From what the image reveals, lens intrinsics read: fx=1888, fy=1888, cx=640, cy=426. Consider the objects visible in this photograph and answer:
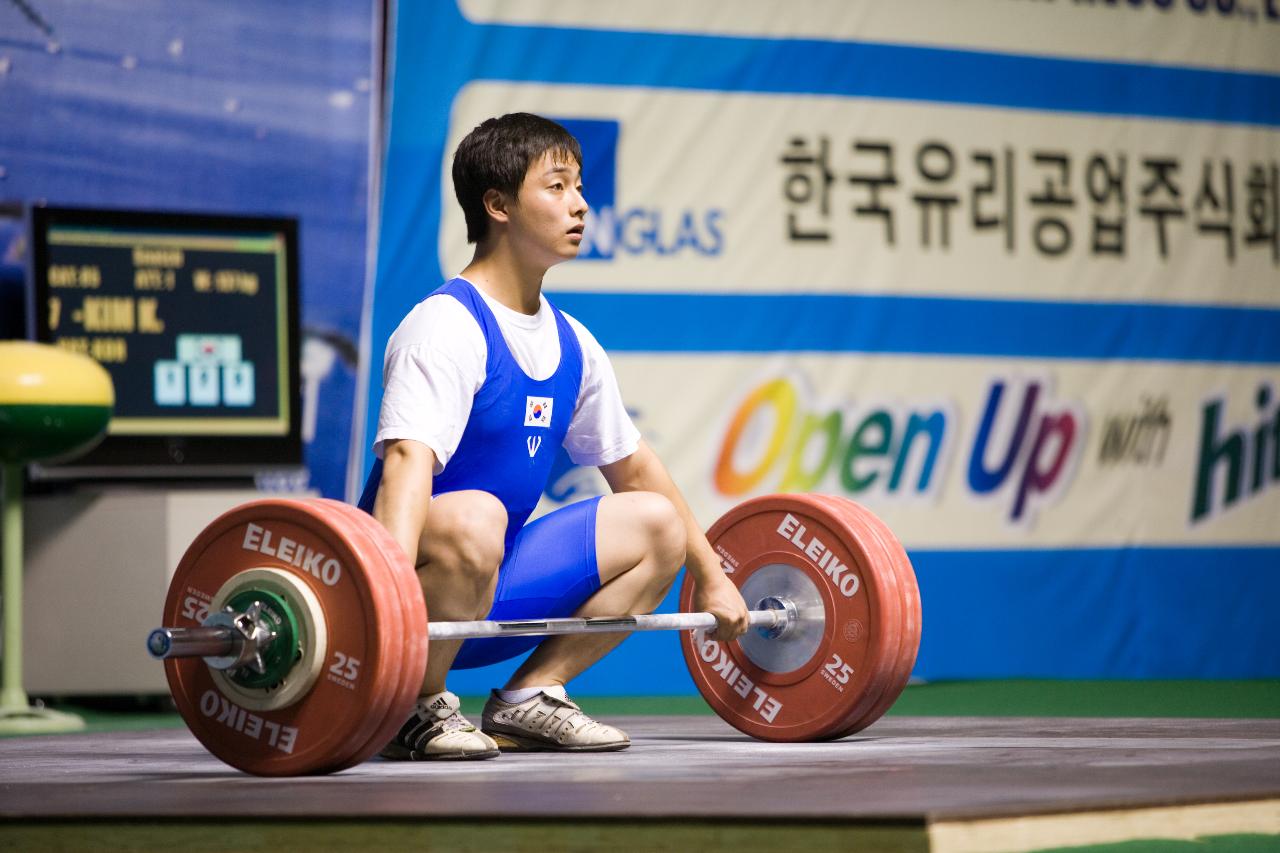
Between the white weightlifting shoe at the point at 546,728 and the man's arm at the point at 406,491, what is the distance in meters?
0.38

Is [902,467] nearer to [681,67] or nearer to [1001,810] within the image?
[681,67]

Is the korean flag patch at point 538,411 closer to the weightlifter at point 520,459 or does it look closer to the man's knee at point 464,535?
the weightlifter at point 520,459

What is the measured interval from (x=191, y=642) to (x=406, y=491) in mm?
378

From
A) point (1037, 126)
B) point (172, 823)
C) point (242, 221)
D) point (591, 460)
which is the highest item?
point (1037, 126)

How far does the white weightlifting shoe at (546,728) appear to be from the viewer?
2965 millimetres

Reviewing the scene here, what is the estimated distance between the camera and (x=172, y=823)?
6.75ft

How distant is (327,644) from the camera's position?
8.14 feet

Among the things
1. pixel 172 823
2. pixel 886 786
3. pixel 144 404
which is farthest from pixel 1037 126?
pixel 172 823

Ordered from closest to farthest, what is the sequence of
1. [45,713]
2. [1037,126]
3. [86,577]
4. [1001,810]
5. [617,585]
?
[1001,810] < [617,585] < [45,713] < [86,577] < [1037,126]

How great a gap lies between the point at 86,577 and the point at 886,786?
284cm

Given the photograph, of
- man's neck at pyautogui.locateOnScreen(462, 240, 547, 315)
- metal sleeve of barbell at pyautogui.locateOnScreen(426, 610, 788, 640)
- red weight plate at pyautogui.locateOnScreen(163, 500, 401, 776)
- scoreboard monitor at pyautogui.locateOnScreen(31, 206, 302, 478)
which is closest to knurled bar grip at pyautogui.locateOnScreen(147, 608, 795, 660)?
metal sleeve of barbell at pyautogui.locateOnScreen(426, 610, 788, 640)

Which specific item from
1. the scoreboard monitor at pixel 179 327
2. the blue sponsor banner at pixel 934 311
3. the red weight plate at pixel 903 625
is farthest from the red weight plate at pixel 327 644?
the blue sponsor banner at pixel 934 311

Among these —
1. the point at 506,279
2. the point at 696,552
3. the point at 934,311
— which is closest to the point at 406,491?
the point at 506,279

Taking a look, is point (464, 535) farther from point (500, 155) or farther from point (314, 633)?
point (500, 155)
